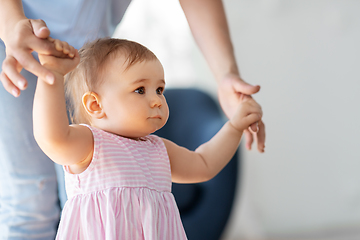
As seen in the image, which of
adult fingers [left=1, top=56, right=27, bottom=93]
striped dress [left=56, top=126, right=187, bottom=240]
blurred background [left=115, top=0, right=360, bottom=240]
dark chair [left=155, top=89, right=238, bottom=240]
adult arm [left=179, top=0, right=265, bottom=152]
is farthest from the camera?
blurred background [left=115, top=0, right=360, bottom=240]

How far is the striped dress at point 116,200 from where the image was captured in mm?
743

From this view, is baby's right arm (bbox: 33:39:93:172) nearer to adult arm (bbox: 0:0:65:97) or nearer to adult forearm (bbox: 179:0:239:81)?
adult arm (bbox: 0:0:65:97)

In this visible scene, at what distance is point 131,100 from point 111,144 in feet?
0.34

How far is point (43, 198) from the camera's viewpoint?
3.05 feet

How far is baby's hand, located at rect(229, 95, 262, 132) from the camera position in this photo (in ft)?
3.33

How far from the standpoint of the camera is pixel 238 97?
1086 millimetres

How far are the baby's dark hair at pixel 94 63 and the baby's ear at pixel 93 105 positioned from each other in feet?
0.06

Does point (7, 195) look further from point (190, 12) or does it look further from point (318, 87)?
point (318, 87)

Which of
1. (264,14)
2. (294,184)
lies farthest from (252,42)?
(294,184)

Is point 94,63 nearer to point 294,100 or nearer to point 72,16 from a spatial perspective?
point 72,16

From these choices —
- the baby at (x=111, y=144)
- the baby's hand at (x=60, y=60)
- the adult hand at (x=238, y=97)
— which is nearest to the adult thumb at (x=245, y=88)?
the adult hand at (x=238, y=97)

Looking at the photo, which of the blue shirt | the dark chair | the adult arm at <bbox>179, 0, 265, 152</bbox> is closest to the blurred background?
the dark chair

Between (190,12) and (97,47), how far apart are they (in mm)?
418

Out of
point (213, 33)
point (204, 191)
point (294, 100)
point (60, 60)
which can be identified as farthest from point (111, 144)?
point (294, 100)
